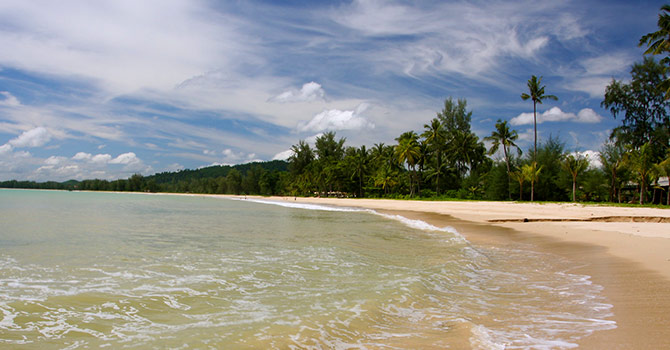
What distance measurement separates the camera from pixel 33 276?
20.2 feet

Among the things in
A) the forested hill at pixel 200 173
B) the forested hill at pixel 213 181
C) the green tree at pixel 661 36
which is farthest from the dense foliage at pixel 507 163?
the forested hill at pixel 200 173

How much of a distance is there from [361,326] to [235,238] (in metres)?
8.19

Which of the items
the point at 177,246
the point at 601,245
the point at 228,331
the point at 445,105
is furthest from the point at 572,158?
the point at 228,331

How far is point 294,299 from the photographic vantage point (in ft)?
16.2

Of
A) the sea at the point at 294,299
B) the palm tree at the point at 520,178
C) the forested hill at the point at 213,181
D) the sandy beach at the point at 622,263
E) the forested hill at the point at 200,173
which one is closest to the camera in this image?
the sandy beach at the point at 622,263

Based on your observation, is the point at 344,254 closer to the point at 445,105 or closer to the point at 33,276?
the point at 33,276

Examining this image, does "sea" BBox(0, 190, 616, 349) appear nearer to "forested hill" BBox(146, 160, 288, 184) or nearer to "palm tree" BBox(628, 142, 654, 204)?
"palm tree" BBox(628, 142, 654, 204)

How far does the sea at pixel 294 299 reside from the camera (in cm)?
356

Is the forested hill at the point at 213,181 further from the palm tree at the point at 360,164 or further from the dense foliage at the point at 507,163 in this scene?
the palm tree at the point at 360,164

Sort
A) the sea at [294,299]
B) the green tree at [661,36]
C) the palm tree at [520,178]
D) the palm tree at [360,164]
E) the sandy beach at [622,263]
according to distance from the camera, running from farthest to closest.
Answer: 1. the palm tree at [360,164]
2. the palm tree at [520,178]
3. the green tree at [661,36]
4. the sea at [294,299]
5. the sandy beach at [622,263]

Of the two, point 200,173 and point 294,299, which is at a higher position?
point 200,173

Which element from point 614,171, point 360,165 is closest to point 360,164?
point 360,165

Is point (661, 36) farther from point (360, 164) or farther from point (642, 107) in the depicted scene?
point (360, 164)

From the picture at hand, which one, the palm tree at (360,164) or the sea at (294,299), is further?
the palm tree at (360,164)
